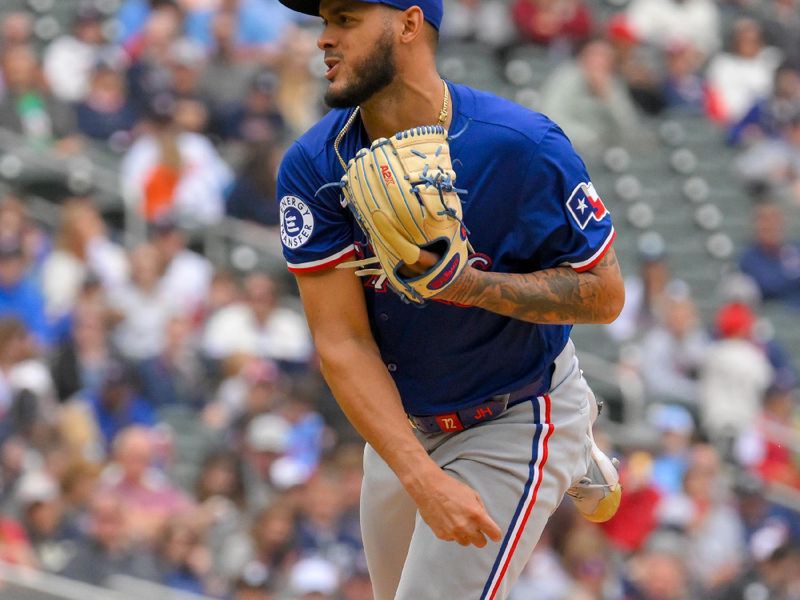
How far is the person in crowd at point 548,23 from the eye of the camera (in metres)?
13.2

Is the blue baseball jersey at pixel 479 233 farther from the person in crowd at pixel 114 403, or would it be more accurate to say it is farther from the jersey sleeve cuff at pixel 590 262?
the person in crowd at pixel 114 403

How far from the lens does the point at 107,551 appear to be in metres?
7.89

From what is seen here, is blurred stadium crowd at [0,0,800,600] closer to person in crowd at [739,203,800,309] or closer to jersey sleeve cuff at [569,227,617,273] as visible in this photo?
person in crowd at [739,203,800,309]

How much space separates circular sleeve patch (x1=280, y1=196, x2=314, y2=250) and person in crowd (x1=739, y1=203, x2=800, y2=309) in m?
8.13

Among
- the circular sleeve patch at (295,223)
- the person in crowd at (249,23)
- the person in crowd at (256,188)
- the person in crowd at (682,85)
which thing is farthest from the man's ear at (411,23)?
the person in crowd at (682,85)

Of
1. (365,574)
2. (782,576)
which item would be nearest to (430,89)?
(365,574)

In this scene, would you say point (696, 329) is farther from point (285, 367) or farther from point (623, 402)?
point (285, 367)

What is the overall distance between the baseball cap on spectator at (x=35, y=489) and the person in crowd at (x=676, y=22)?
7381 mm

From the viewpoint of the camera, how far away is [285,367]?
9.53 m

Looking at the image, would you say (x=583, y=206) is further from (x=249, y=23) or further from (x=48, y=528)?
(x=249, y=23)

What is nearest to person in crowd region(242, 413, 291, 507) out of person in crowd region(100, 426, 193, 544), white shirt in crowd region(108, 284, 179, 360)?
person in crowd region(100, 426, 193, 544)

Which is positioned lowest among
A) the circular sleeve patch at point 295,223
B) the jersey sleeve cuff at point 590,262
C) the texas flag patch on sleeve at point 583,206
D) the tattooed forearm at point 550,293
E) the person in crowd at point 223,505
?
the person in crowd at point 223,505

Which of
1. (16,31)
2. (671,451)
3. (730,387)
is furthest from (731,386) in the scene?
(16,31)

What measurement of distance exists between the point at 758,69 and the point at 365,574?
716cm
